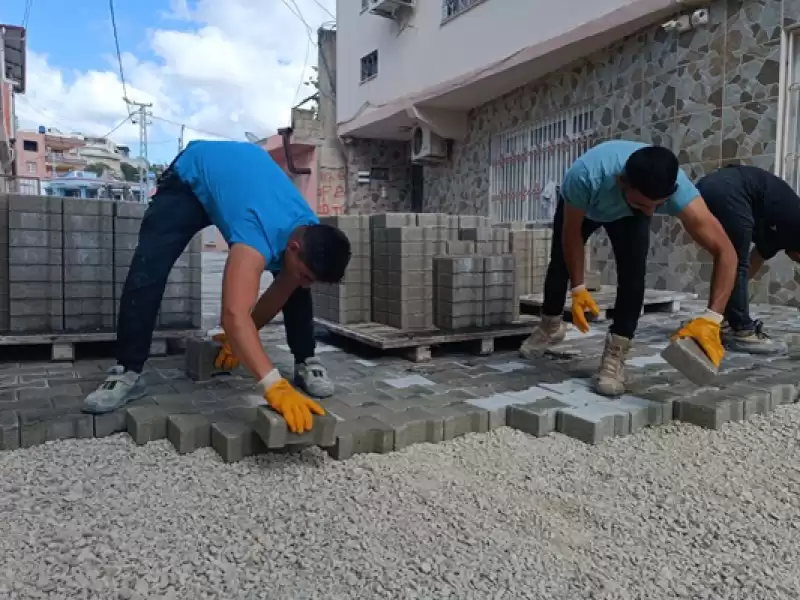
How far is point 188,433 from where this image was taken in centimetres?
237

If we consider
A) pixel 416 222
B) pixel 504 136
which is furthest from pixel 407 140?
pixel 416 222

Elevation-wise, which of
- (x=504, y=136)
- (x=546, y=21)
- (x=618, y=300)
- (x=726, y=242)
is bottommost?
(x=618, y=300)

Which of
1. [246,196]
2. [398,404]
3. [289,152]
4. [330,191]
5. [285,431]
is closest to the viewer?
[285,431]

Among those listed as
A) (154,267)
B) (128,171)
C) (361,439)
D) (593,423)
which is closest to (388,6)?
(154,267)

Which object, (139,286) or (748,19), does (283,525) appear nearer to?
(139,286)

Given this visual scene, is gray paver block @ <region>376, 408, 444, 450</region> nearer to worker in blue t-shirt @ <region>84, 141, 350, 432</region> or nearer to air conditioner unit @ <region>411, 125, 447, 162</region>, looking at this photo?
worker in blue t-shirt @ <region>84, 141, 350, 432</region>

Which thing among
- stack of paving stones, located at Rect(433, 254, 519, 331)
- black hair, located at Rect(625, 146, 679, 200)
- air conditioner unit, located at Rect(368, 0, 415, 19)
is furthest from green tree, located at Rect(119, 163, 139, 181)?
black hair, located at Rect(625, 146, 679, 200)

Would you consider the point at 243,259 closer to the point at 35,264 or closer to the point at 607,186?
the point at 607,186

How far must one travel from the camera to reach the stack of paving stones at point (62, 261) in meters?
3.59

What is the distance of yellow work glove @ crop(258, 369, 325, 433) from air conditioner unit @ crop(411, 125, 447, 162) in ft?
34.2

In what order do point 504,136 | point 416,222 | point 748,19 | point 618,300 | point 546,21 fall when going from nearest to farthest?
1. point 618,300
2. point 416,222
3. point 748,19
4. point 546,21
5. point 504,136

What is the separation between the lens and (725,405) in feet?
9.22

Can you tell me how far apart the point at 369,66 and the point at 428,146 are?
127 inches

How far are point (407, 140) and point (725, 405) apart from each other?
13.1m
